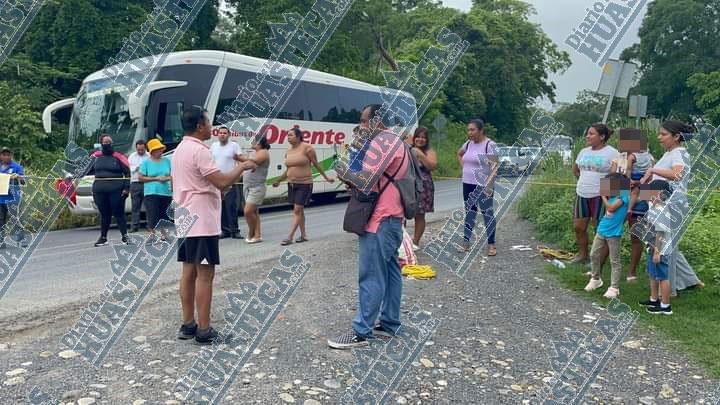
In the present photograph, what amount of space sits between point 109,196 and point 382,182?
6081 millimetres

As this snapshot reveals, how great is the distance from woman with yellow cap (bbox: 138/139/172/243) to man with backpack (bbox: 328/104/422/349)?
5304 millimetres

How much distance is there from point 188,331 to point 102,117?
9.12 m

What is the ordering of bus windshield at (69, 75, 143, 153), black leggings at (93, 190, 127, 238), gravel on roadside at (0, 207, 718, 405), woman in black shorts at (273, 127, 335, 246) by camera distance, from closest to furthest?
gravel on roadside at (0, 207, 718, 405) < woman in black shorts at (273, 127, 335, 246) < black leggings at (93, 190, 127, 238) < bus windshield at (69, 75, 143, 153)

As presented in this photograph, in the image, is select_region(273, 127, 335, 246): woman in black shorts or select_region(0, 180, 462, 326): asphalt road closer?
select_region(0, 180, 462, 326): asphalt road

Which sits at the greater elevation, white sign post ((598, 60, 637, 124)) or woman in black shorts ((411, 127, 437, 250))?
white sign post ((598, 60, 637, 124))

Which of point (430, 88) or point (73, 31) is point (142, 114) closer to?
point (73, 31)

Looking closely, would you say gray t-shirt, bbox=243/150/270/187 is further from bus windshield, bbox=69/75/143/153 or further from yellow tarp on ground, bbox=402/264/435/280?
bus windshield, bbox=69/75/143/153

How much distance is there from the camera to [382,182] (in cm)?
446

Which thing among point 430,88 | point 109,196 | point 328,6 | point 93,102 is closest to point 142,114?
point 93,102

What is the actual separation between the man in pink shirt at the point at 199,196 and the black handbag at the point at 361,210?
851mm

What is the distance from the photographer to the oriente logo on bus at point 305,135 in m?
14.0

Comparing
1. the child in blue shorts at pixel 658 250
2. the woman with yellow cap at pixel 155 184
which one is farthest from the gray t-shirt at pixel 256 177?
the child in blue shorts at pixel 658 250

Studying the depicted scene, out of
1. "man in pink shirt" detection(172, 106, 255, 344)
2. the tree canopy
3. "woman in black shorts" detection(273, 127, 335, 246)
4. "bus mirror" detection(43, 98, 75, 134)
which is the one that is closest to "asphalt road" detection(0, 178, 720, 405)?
"man in pink shirt" detection(172, 106, 255, 344)

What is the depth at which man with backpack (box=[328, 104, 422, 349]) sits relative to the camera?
14.5ft
